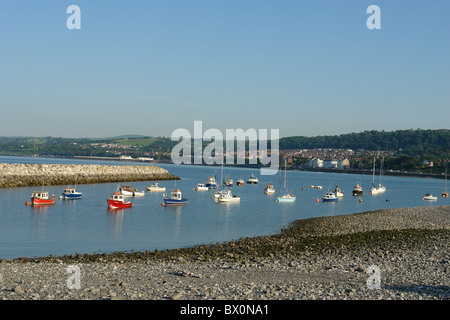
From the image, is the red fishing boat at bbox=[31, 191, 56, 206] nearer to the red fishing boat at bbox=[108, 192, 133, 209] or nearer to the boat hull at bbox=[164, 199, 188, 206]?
the red fishing boat at bbox=[108, 192, 133, 209]

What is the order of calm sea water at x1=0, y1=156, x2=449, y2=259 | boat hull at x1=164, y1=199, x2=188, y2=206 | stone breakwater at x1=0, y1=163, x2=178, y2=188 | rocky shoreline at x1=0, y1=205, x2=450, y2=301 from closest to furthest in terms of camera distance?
rocky shoreline at x1=0, y1=205, x2=450, y2=301 < calm sea water at x1=0, y1=156, x2=449, y2=259 < boat hull at x1=164, y1=199, x2=188, y2=206 < stone breakwater at x1=0, y1=163, x2=178, y2=188

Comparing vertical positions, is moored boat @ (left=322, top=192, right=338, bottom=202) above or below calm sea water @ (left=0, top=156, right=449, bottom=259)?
below

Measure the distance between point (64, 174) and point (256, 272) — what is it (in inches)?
2929

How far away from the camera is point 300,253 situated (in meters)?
23.1

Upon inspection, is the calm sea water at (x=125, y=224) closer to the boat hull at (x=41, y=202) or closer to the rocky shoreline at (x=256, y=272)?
the boat hull at (x=41, y=202)

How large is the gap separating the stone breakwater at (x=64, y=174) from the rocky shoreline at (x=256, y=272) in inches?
2246

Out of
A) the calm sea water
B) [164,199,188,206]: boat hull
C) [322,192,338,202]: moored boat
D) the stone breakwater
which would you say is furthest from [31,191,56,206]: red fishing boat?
[322,192,338,202]: moored boat

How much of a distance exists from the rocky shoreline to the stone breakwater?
187ft

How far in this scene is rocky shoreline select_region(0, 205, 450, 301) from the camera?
45.9 ft

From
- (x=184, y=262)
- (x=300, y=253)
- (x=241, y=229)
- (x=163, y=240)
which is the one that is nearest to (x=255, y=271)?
(x=184, y=262)

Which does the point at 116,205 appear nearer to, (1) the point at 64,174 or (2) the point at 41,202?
(2) the point at 41,202

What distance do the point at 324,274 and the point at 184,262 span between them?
6235 millimetres

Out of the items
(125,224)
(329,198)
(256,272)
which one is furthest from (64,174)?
(256,272)
